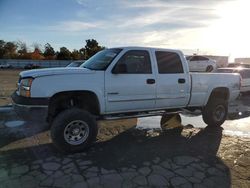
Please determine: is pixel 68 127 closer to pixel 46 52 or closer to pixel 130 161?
pixel 130 161

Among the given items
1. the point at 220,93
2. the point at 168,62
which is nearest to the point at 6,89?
the point at 168,62

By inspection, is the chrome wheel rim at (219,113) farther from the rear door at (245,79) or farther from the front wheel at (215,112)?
the rear door at (245,79)

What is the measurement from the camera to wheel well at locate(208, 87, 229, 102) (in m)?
7.69

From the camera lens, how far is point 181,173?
15.0 feet

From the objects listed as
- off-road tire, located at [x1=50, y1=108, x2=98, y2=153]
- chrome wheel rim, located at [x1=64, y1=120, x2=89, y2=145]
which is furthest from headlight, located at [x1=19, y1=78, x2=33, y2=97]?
chrome wheel rim, located at [x1=64, y1=120, x2=89, y2=145]

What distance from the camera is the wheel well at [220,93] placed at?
7.69m

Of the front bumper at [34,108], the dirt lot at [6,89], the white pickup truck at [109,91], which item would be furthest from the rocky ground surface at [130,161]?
the dirt lot at [6,89]

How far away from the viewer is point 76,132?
5.45m

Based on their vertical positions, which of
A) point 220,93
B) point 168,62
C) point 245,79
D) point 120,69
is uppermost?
point 168,62

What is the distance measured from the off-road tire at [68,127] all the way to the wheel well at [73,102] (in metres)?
0.28

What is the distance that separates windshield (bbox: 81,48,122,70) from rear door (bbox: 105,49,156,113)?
0.59 feet

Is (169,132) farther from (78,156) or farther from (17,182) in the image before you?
(17,182)

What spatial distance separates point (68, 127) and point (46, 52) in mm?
82819

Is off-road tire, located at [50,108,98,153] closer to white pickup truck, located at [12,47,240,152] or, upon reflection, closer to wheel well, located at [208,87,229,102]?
white pickup truck, located at [12,47,240,152]
